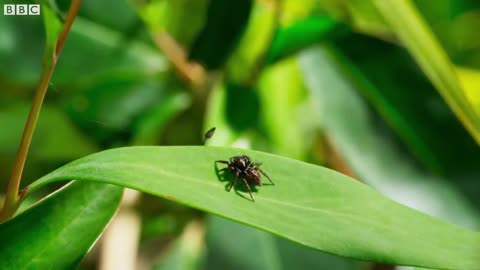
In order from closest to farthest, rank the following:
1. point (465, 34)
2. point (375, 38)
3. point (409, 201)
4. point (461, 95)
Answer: point (461, 95), point (409, 201), point (375, 38), point (465, 34)

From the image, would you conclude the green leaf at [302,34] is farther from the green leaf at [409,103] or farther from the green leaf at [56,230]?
the green leaf at [56,230]

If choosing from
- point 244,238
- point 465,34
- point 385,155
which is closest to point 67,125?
point 244,238

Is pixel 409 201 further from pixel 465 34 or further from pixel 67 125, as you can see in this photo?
pixel 67 125

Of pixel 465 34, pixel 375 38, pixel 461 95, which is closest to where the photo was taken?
pixel 461 95

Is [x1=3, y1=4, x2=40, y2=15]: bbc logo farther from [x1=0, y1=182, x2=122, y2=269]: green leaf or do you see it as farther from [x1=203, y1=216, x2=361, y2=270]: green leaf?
[x1=203, y1=216, x2=361, y2=270]: green leaf

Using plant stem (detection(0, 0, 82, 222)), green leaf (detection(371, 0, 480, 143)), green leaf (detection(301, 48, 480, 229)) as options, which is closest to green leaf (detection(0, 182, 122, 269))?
plant stem (detection(0, 0, 82, 222))
